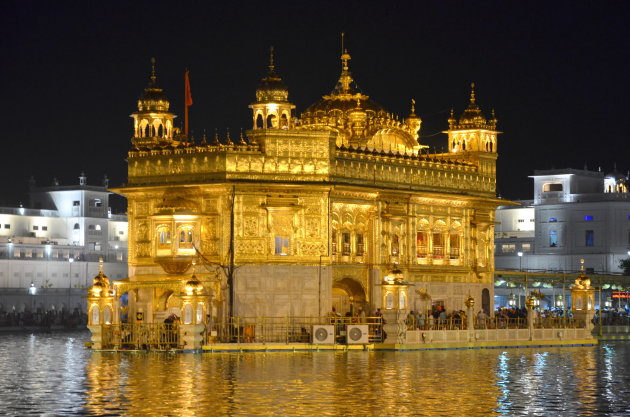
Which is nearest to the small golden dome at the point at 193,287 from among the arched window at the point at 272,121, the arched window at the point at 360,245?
the arched window at the point at 272,121

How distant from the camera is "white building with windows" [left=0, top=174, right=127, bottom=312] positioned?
10612 centimetres

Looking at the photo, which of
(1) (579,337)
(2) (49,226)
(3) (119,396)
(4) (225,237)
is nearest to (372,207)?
(4) (225,237)

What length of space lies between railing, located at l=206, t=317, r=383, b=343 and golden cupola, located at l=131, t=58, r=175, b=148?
29.2 ft

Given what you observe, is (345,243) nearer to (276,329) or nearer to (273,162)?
(273,162)

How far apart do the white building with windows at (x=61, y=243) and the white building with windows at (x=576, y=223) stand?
108 feet

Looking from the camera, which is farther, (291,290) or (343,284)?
(343,284)

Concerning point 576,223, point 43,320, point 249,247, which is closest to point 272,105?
point 249,247

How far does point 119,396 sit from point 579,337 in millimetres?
28029

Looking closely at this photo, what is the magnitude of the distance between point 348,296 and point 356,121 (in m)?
6.75

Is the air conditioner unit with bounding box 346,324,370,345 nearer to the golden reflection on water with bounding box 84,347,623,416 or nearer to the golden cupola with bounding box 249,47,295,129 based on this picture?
the golden reflection on water with bounding box 84,347,623,416

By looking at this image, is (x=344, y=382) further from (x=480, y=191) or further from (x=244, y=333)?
(x=480, y=191)

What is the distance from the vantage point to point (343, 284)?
51281 mm

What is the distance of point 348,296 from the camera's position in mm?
52031

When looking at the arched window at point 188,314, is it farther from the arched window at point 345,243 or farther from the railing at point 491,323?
the arched window at point 345,243
